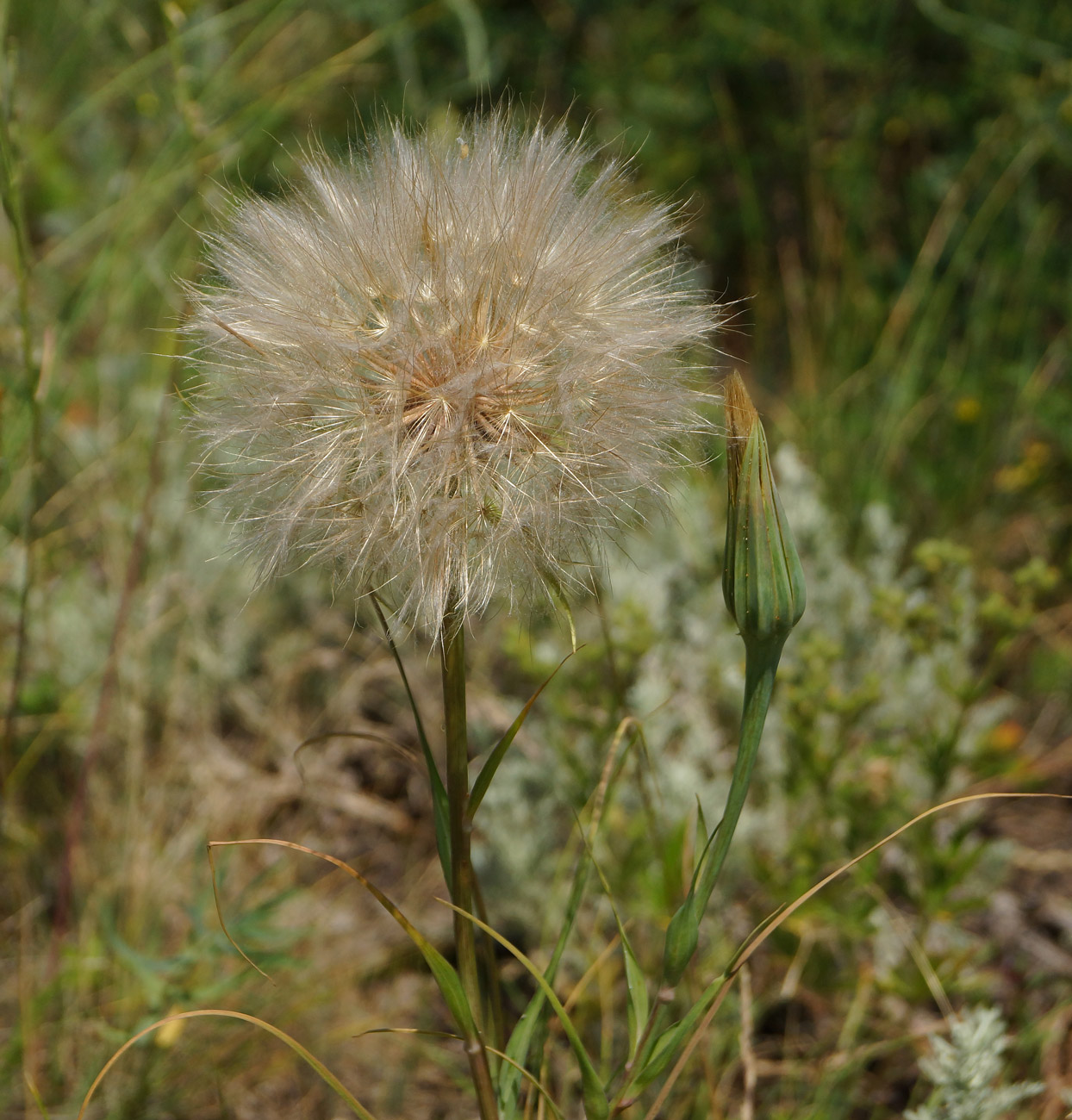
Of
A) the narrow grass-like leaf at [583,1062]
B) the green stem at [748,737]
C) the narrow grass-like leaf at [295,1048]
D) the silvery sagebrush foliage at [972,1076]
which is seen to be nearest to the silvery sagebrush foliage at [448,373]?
the green stem at [748,737]

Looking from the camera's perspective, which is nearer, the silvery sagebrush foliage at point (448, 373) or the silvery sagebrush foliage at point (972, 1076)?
the silvery sagebrush foliage at point (448, 373)

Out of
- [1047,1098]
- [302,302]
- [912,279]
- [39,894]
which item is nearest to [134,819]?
[39,894]

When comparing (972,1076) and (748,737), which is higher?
(748,737)

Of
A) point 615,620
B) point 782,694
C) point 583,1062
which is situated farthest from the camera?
point 782,694

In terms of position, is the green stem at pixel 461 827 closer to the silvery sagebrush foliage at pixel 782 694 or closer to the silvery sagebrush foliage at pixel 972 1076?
the silvery sagebrush foliage at pixel 972 1076

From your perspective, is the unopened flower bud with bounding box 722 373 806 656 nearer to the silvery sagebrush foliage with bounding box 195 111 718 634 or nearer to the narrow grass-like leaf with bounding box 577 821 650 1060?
the silvery sagebrush foliage with bounding box 195 111 718 634

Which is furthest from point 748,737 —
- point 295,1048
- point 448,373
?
point 295,1048

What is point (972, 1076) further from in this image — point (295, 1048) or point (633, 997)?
point (295, 1048)
